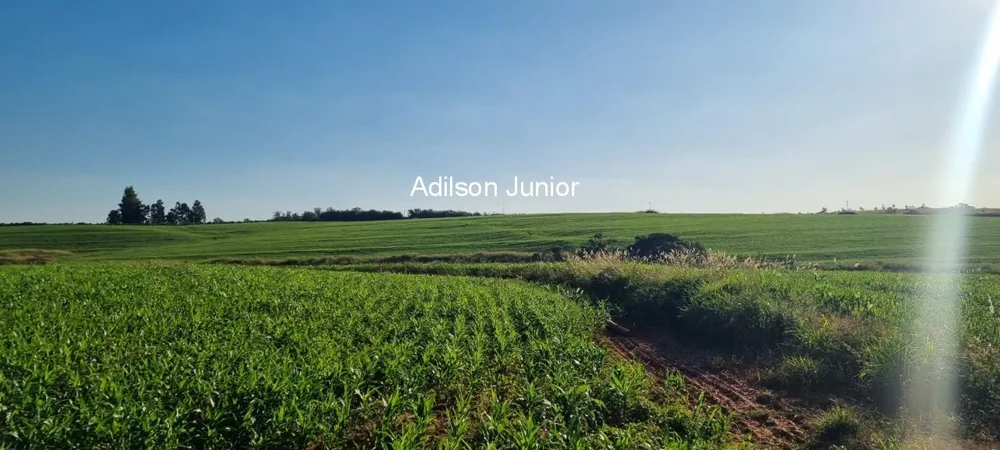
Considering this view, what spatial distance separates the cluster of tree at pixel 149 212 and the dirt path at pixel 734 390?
8793 cm

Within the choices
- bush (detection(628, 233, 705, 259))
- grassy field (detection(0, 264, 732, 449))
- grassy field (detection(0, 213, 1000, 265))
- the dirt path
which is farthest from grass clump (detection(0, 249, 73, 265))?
the dirt path

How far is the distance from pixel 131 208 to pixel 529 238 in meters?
75.1

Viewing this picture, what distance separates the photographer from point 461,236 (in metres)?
47.0

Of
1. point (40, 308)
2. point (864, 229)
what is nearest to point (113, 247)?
point (40, 308)

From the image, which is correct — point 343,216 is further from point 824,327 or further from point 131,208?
point 824,327

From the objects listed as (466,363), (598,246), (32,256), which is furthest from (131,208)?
(466,363)

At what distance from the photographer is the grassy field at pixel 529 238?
116ft

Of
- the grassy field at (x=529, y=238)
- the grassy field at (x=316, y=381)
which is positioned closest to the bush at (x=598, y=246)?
the grassy field at (x=529, y=238)

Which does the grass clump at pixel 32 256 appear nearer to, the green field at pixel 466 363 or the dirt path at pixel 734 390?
the green field at pixel 466 363

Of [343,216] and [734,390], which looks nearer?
[734,390]

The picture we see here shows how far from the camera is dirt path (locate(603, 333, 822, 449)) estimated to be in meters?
6.64

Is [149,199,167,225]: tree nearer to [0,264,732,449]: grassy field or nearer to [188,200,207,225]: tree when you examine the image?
[188,200,207,225]: tree

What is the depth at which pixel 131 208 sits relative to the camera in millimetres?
88125

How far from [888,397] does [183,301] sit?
12.8 metres
